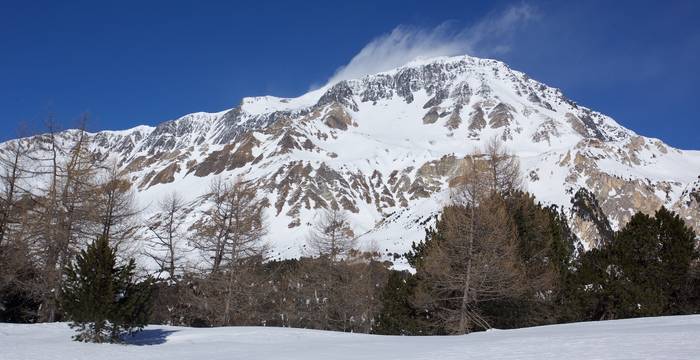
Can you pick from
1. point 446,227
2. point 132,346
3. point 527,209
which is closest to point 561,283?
point 527,209

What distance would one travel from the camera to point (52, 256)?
24219 mm

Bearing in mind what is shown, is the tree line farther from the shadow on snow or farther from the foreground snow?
the foreground snow

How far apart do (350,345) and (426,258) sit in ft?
30.5

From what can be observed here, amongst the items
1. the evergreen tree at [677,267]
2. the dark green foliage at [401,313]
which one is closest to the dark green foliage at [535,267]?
the dark green foliage at [401,313]

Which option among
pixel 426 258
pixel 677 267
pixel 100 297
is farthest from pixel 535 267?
pixel 100 297

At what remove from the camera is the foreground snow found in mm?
11742

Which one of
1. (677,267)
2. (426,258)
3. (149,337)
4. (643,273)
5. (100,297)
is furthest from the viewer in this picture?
(643,273)

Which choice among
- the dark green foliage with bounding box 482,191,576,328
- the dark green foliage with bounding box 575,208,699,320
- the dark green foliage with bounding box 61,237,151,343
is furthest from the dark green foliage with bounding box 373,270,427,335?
the dark green foliage with bounding box 61,237,151,343

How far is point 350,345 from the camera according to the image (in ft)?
56.6

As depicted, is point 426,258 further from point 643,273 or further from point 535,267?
point 643,273

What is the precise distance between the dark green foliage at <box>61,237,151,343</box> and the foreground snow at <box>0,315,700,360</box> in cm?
65

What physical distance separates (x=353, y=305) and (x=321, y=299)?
2.41 metres

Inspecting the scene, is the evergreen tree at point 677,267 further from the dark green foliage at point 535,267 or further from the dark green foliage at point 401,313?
the dark green foliage at point 401,313

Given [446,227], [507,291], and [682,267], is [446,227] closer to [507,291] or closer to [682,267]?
[507,291]
